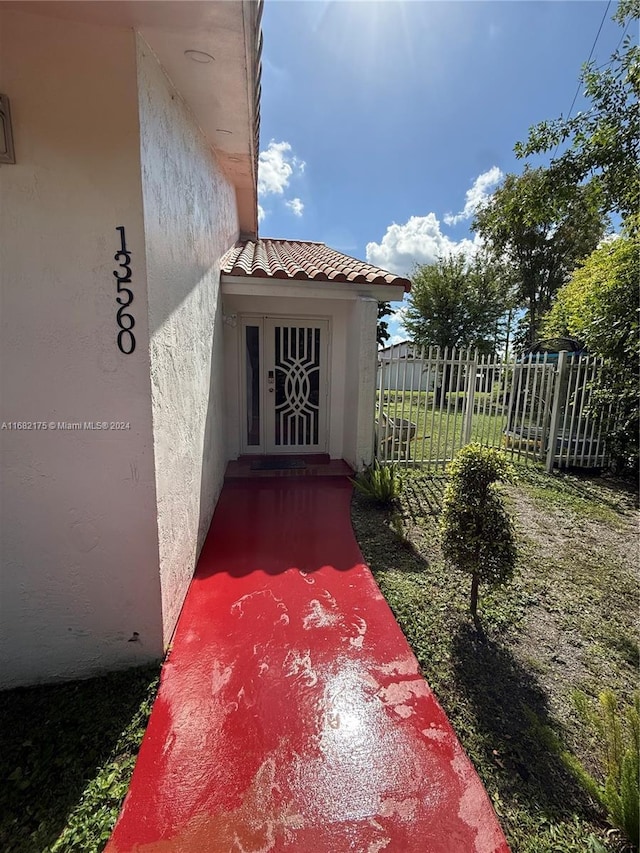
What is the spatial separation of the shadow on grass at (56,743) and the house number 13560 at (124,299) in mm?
2654

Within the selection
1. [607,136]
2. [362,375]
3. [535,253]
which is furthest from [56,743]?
[535,253]

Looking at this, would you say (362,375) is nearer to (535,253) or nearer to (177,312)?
(177,312)

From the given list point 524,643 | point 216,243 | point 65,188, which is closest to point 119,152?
point 65,188

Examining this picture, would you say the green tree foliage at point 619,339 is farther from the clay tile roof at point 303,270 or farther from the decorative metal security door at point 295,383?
the decorative metal security door at point 295,383

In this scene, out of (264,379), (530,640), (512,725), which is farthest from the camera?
(264,379)

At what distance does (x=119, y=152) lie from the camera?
2.49m

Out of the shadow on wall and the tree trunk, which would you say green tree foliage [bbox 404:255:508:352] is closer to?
the shadow on wall

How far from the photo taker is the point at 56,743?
238 cm

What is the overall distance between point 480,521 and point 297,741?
236 centimetres

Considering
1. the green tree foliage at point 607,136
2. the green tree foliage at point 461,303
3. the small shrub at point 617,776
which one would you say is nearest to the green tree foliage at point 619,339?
the green tree foliage at point 607,136

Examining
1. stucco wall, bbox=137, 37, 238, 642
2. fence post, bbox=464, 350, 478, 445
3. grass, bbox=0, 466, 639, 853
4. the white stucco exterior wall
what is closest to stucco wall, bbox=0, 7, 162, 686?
stucco wall, bbox=137, 37, 238, 642

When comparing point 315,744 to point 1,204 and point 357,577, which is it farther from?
point 1,204

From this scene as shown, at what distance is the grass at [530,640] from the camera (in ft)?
6.88

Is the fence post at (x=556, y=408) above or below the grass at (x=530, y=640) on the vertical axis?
above
